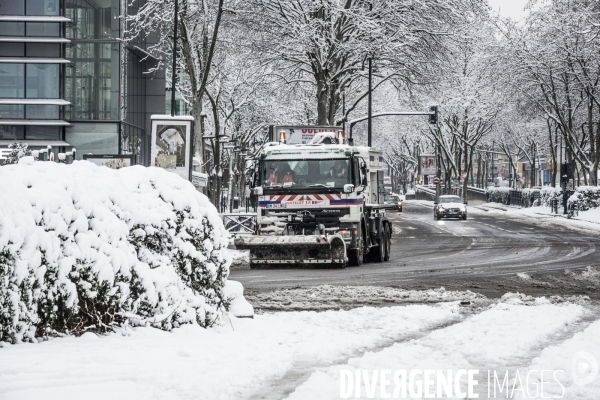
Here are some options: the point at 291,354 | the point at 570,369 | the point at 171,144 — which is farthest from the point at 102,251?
the point at 171,144

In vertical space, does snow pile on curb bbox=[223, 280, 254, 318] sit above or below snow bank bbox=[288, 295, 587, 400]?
above

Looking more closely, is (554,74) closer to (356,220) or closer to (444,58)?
(444,58)

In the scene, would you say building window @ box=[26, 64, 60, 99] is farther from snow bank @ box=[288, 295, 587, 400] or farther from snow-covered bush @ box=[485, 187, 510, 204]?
snow-covered bush @ box=[485, 187, 510, 204]

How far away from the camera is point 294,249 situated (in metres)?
21.2

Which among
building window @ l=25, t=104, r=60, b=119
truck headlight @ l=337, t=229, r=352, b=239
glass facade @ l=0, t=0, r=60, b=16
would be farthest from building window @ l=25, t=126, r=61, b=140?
truck headlight @ l=337, t=229, r=352, b=239

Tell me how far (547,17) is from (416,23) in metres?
15.0

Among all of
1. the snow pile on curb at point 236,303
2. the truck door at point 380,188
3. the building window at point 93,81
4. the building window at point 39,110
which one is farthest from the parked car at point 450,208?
the snow pile on curb at point 236,303

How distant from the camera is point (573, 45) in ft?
163

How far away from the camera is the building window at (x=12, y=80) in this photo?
47812 millimetres

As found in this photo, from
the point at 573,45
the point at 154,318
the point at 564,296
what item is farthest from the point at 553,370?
the point at 573,45

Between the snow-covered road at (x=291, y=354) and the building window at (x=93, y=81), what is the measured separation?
3885 cm

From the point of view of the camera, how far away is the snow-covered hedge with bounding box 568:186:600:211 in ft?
174

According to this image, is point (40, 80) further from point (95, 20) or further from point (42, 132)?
point (95, 20)

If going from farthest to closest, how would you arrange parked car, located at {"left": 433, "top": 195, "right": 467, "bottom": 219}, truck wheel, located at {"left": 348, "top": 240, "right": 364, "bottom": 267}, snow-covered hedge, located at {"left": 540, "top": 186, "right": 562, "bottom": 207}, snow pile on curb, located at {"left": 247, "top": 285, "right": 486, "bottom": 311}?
snow-covered hedge, located at {"left": 540, "top": 186, "right": 562, "bottom": 207} → parked car, located at {"left": 433, "top": 195, "right": 467, "bottom": 219} → truck wheel, located at {"left": 348, "top": 240, "right": 364, "bottom": 267} → snow pile on curb, located at {"left": 247, "top": 285, "right": 486, "bottom": 311}
